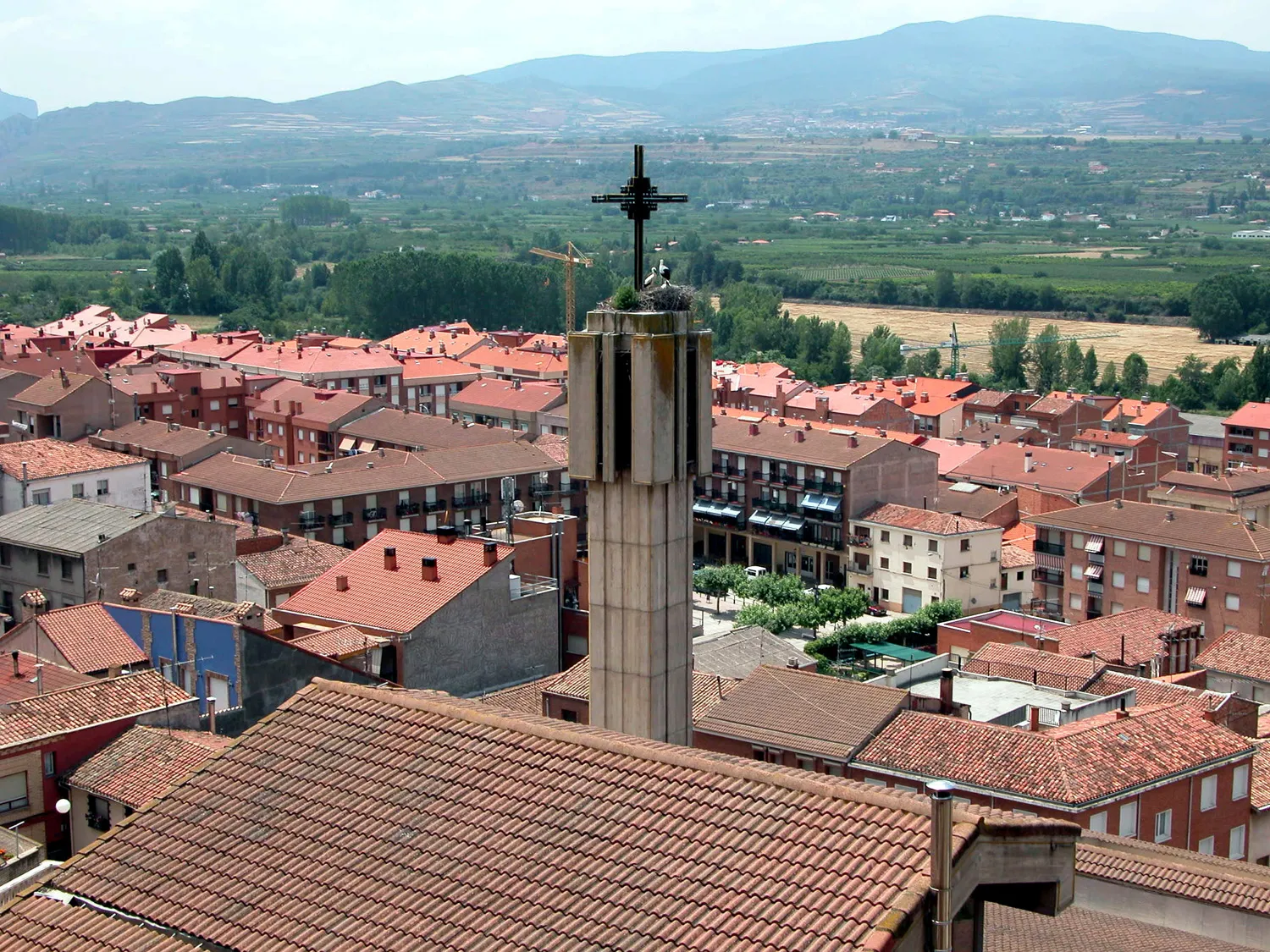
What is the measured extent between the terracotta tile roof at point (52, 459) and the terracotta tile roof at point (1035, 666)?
2352 centimetres

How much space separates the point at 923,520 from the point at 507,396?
29.1 m

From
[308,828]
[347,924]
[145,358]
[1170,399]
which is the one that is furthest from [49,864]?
[1170,399]

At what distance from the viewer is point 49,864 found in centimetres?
1428

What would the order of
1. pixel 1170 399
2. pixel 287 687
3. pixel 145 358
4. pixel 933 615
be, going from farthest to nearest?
pixel 1170 399 → pixel 145 358 → pixel 933 615 → pixel 287 687

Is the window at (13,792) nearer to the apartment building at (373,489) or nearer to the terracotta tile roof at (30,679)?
the terracotta tile roof at (30,679)

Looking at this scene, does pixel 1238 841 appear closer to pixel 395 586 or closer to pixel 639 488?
pixel 639 488

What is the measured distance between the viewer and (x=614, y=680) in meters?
17.3

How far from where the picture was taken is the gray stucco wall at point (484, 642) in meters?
31.5

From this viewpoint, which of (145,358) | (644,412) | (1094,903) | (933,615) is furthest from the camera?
(145,358)

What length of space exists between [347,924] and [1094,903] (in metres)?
10.7

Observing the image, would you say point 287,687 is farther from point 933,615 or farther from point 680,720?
point 933,615

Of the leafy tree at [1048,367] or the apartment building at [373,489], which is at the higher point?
the apartment building at [373,489]

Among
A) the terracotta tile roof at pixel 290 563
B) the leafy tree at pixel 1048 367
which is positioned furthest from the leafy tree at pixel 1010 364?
the terracotta tile roof at pixel 290 563

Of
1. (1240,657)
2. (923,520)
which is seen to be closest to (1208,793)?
(1240,657)
